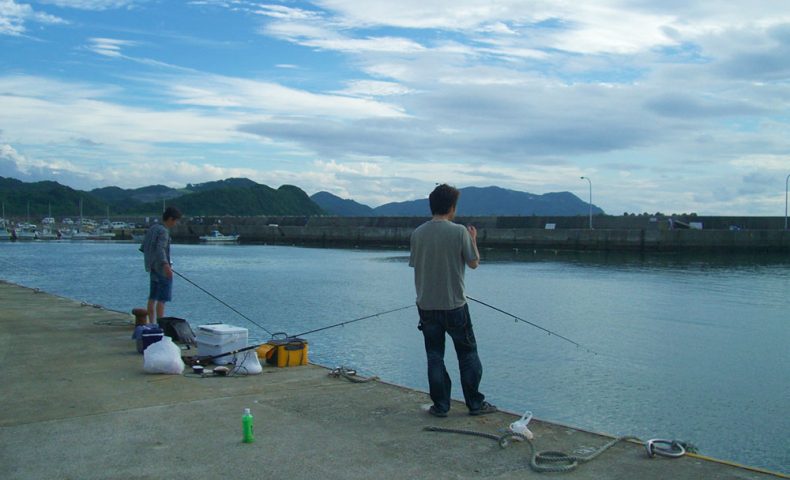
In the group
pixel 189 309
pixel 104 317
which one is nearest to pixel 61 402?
pixel 104 317

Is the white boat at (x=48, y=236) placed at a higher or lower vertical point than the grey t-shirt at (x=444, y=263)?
lower

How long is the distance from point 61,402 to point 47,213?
17714 cm

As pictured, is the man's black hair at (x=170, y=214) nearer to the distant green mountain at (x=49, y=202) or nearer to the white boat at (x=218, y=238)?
the white boat at (x=218, y=238)

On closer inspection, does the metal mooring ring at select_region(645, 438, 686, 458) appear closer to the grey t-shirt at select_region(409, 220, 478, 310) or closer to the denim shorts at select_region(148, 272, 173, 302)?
the grey t-shirt at select_region(409, 220, 478, 310)

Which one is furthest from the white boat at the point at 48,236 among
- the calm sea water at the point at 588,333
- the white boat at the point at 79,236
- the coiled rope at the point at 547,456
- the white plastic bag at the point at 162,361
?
the coiled rope at the point at 547,456

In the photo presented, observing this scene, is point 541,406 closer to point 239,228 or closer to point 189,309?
point 189,309

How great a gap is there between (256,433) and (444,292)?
174 centimetres

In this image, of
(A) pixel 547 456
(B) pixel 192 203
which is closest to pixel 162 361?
(A) pixel 547 456

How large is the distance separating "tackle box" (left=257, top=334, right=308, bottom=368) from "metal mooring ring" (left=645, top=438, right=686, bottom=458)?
409 cm

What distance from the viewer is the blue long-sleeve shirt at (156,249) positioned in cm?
901

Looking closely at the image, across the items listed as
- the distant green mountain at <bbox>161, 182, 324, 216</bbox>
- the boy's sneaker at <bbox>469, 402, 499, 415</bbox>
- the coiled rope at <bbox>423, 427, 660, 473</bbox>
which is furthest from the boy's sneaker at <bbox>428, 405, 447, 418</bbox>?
the distant green mountain at <bbox>161, 182, 324, 216</bbox>

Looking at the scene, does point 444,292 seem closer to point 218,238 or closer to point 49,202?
point 218,238

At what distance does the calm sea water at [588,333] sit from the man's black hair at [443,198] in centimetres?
Answer: 463

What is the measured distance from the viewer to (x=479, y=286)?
2922cm
